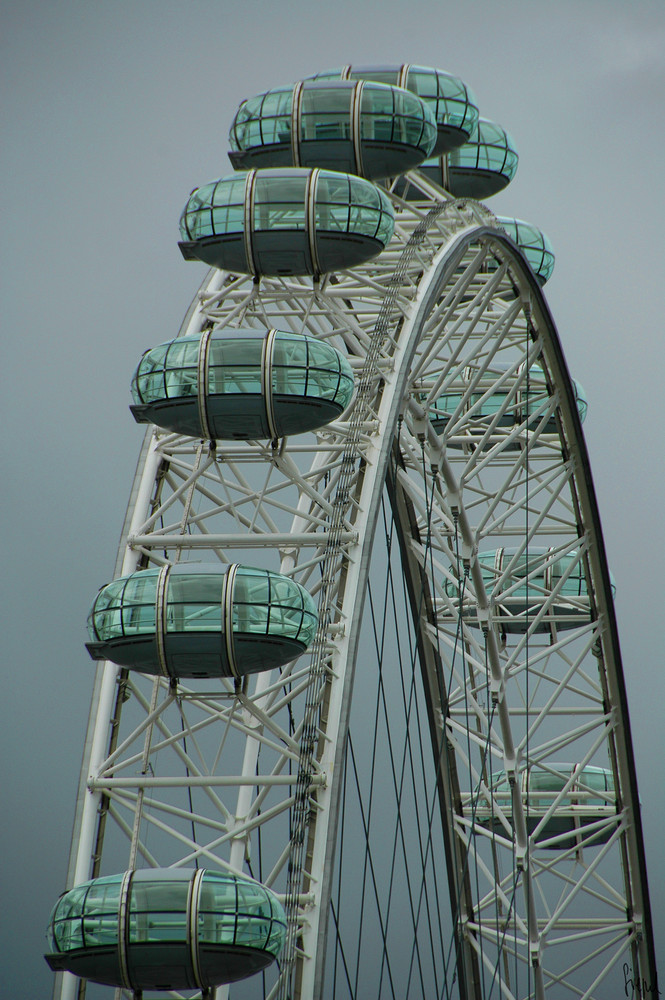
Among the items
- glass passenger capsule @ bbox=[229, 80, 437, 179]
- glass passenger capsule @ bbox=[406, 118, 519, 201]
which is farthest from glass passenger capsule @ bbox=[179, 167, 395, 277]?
glass passenger capsule @ bbox=[406, 118, 519, 201]

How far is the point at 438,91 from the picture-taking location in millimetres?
27281

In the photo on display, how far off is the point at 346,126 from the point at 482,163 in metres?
6.28

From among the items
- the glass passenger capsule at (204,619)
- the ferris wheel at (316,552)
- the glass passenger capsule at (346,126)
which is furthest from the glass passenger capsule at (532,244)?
the glass passenger capsule at (204,619)

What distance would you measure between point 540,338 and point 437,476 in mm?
3418

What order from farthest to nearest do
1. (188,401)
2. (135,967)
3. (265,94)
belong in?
(265,94)
(188,401)
(135,967)

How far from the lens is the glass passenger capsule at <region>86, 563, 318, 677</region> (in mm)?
19984

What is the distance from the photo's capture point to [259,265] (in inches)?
923

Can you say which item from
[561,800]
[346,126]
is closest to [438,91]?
[346,126]

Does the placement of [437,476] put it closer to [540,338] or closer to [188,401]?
[540,338]

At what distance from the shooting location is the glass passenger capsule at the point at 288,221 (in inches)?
894

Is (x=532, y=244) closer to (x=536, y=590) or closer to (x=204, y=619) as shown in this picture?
(x=536, y=590)

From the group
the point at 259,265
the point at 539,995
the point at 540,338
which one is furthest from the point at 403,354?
the point at 539,995

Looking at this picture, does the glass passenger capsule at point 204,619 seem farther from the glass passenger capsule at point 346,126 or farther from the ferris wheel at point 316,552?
the glass passenger capsule at point 346,126

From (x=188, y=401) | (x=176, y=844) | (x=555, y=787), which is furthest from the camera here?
(x=176, y=844)
